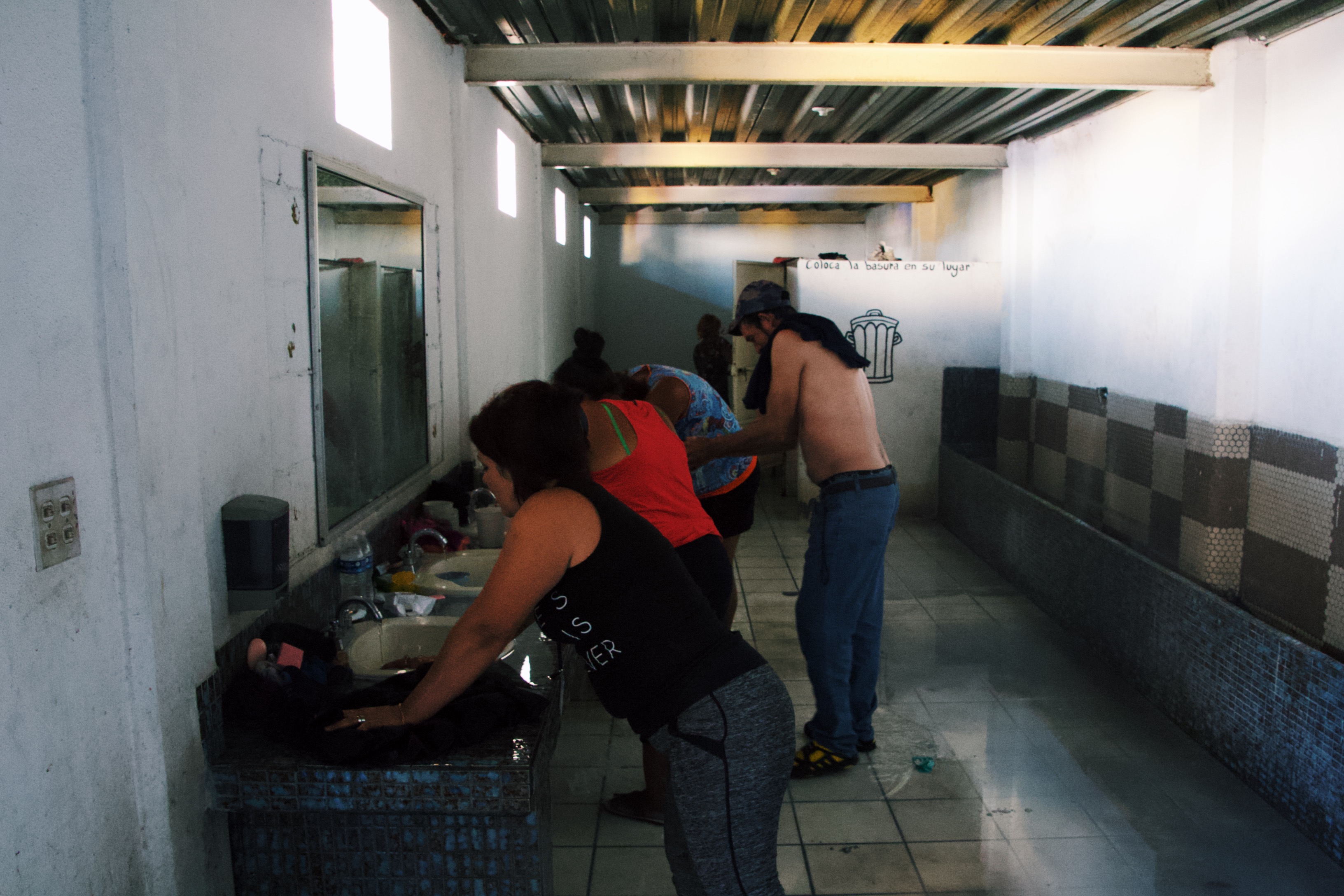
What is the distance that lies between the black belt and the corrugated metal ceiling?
91.6 inches

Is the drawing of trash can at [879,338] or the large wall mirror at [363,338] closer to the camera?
the large wall mirror at [363,338]

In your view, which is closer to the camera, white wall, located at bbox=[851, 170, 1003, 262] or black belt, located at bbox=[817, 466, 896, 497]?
black belt, located at bbox=[817, 466, 896, 497]

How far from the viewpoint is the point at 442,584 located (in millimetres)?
3211

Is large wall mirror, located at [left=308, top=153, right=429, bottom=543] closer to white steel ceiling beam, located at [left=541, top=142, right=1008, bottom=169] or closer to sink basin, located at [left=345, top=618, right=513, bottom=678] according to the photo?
sink basin, located at [left=345, top=618, right=513, bottom=678]

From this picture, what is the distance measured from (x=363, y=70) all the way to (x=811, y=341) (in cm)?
190

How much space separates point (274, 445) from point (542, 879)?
1.37 meters

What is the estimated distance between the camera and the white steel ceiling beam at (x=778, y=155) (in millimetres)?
7691

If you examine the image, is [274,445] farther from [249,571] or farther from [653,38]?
[653,38]

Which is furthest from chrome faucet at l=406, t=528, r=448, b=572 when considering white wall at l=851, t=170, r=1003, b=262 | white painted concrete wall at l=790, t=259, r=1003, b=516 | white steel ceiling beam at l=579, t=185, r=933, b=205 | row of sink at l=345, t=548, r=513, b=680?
white steel ceiling beam at l=579, t=185, r=933, b=205

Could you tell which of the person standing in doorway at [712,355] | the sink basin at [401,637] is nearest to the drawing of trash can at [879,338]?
the person standing in doorway at [712,355]

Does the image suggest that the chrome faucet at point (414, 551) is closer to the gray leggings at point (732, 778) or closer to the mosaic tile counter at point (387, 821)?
the mosaic tile counter at point (387, 821)

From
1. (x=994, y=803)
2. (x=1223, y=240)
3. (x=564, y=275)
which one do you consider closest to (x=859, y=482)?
(x=994, y=803)

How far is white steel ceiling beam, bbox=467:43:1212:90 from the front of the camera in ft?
15.1

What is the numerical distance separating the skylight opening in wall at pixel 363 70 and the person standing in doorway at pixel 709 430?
1.34m
